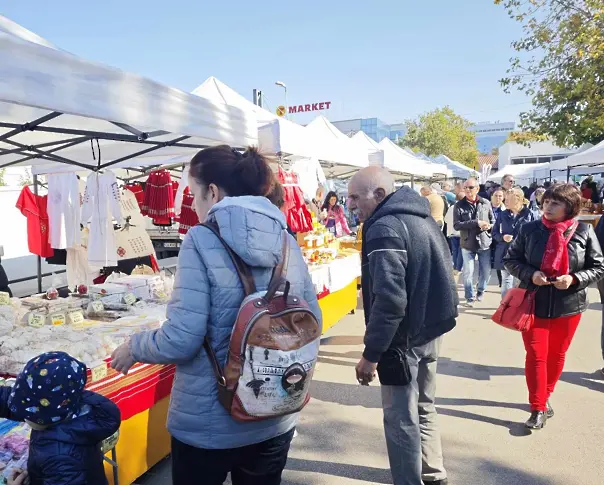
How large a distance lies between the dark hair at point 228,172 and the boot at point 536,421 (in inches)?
115

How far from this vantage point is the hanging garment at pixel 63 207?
5.76 m

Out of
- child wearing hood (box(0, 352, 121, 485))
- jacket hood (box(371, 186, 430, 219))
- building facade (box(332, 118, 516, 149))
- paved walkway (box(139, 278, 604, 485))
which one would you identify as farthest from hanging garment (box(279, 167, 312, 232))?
building facade (box(332, 118, 516, 149))

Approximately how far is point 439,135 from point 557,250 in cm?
4213

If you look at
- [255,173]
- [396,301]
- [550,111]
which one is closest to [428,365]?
[396,301]

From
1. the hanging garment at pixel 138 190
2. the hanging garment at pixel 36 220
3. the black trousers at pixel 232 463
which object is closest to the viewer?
the black trousers at pixel 232 463

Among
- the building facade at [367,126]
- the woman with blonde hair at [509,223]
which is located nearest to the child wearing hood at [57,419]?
the woman with blonde hair at [509,223]

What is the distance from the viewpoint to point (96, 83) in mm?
2648

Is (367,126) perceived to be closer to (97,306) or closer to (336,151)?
(336,151)

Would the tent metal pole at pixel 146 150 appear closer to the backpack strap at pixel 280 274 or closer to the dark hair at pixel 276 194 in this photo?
the dark hair at pixel 276 194

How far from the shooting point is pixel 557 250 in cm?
334

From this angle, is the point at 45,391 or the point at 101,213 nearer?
the point at 45,391

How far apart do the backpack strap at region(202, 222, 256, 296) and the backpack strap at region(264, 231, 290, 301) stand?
6 centimetres

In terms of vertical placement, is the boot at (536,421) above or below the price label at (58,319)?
below

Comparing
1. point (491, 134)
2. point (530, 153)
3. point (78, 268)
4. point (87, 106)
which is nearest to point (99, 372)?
point (87, 106)
